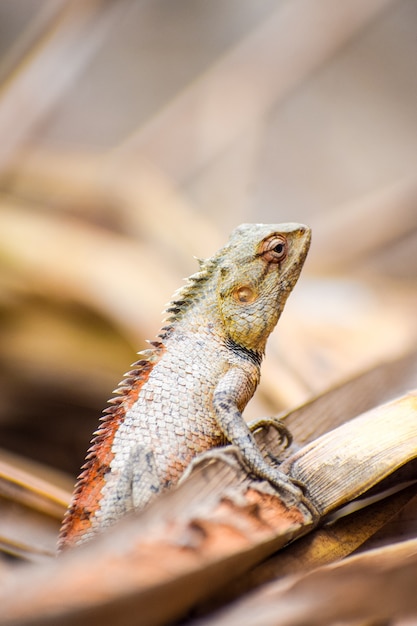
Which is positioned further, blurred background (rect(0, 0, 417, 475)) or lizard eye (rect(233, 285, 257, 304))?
blurred background (rect(0, 0, 417, 475))

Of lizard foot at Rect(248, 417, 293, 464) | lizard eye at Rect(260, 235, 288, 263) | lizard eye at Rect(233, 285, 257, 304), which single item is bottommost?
lizard foot at Rect(248, 417, 293, 464)

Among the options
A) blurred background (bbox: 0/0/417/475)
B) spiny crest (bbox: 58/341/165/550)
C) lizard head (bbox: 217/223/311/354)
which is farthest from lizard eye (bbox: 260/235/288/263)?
blurred background (bbox: 0/0/417/475)

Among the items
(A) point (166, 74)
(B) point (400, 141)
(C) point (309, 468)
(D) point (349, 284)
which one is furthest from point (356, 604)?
(A) point (166, 74)

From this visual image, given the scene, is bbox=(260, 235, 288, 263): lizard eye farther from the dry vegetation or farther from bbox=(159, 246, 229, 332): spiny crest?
A: the dry vegetation

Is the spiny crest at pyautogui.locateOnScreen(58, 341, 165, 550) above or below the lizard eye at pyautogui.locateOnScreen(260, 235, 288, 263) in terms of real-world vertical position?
below

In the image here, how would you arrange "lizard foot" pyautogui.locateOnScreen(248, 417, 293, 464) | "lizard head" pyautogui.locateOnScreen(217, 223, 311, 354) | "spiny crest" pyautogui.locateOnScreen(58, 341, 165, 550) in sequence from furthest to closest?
"lizard head" pyautogui.locateOnScreen(217, 223, 311, 354) → "lizard foot" pyautogui.locateOnScreen(248, 417, 293, 464) → "spiny crest" pyautogui.locateOnScreen(58, 341, 165, 550)

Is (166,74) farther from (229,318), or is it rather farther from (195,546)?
(195,546)

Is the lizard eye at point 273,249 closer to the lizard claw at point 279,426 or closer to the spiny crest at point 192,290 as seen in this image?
the spiny crest at point 192,290
